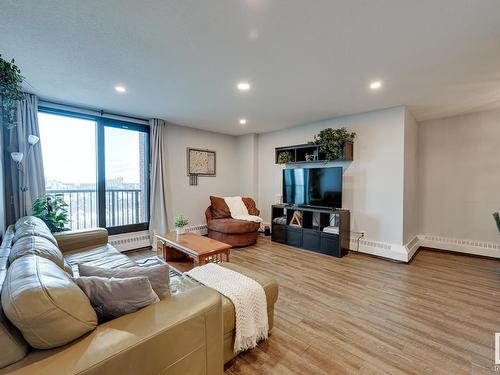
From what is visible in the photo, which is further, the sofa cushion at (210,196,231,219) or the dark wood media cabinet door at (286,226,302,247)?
the sofa cushion at (210,196,231,219)

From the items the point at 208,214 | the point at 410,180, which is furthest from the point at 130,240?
the point at 410,180

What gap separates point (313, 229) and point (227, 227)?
1.57 metres

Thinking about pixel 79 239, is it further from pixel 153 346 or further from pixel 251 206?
pixel 251 206

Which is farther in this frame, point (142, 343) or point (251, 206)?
point (251, 206)

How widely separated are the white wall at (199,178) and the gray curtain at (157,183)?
212mm

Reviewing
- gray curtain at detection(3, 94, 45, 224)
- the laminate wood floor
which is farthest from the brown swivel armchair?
gray curtain at detection(3, 94, 45, 224)

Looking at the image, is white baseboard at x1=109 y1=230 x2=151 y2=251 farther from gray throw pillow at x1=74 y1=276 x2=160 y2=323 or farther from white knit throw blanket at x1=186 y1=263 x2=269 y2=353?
gray throw pillow at x1=74 y1=276 x2=160 y2=323

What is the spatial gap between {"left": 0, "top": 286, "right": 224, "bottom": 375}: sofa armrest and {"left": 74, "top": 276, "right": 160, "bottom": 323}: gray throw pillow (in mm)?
54

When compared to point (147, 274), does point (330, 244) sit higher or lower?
lower

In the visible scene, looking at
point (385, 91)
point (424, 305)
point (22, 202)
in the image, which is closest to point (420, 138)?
point (385, 91)

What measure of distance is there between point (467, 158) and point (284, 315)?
418 cm

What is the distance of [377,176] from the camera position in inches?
149

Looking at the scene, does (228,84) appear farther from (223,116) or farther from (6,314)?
(6,314)

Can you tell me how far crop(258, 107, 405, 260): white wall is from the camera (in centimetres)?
356
